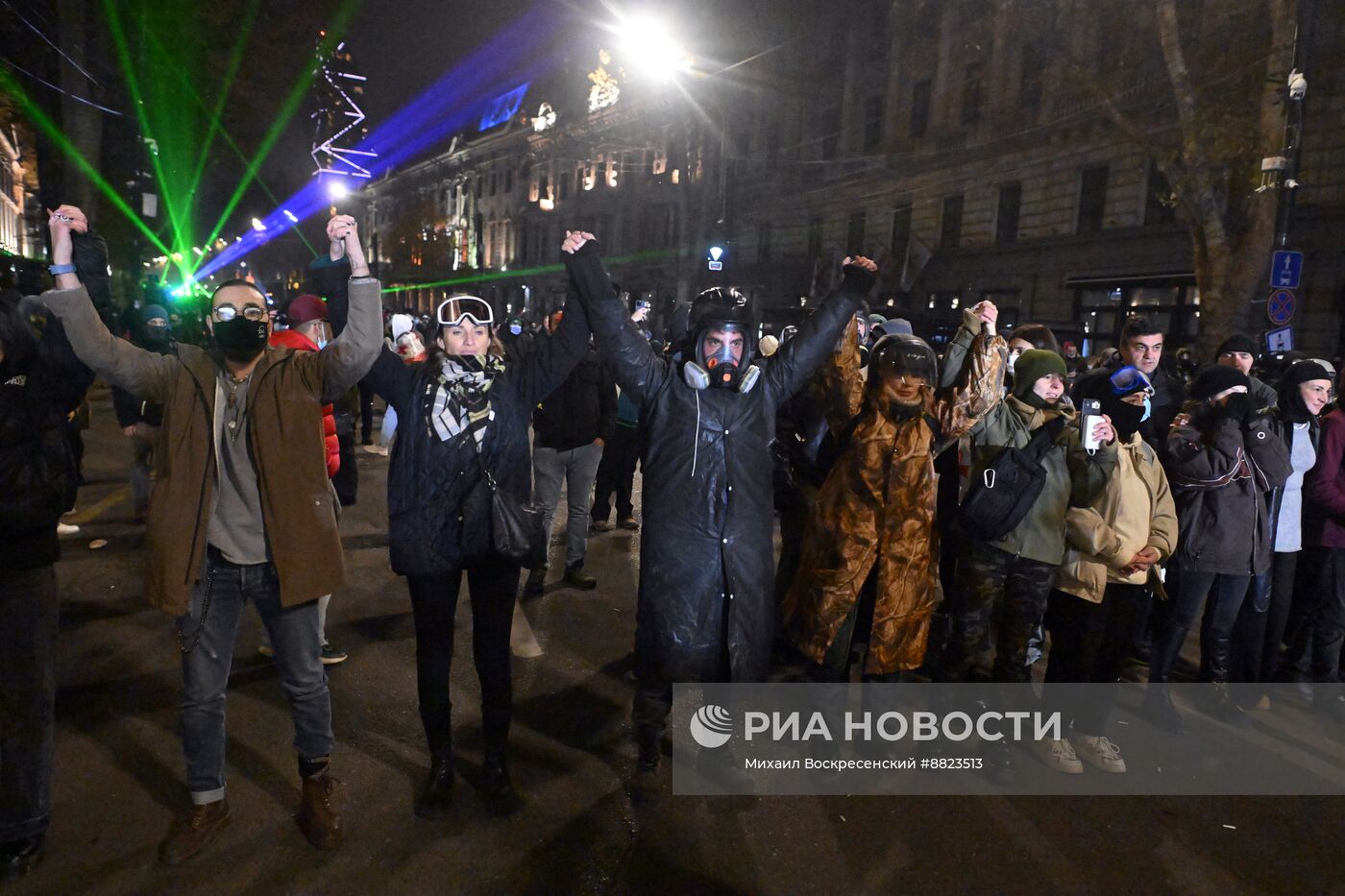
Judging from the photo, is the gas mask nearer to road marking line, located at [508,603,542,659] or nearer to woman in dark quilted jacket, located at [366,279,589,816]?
Answer: woman in dark quilted jacket, located at [366,279,589,816]

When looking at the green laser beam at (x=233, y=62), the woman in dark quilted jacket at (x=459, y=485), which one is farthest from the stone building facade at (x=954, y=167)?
the green laser beam at (x=233, y=62)

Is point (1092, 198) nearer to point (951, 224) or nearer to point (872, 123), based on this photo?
point (951, 224)

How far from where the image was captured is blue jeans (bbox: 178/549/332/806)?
294 cm

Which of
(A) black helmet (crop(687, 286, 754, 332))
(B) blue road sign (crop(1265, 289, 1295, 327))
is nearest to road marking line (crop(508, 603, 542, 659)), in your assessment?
(A) black helmet (crop(687, 286, 754, 332))

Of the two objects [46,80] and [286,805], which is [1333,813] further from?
[46,80]

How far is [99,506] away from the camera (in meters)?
8.16

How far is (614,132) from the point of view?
48.2 m

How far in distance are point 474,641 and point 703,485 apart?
119cm

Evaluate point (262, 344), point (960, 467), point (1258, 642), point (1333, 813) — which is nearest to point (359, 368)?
point (262, 344)

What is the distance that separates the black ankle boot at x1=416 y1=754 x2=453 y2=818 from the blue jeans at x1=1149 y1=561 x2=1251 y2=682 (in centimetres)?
393

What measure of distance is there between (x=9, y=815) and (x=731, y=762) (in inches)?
112

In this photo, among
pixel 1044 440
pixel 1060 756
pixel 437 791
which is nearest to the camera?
pixel 437 791

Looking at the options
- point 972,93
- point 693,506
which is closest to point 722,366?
point 693,506

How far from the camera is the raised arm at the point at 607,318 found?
327 cm
